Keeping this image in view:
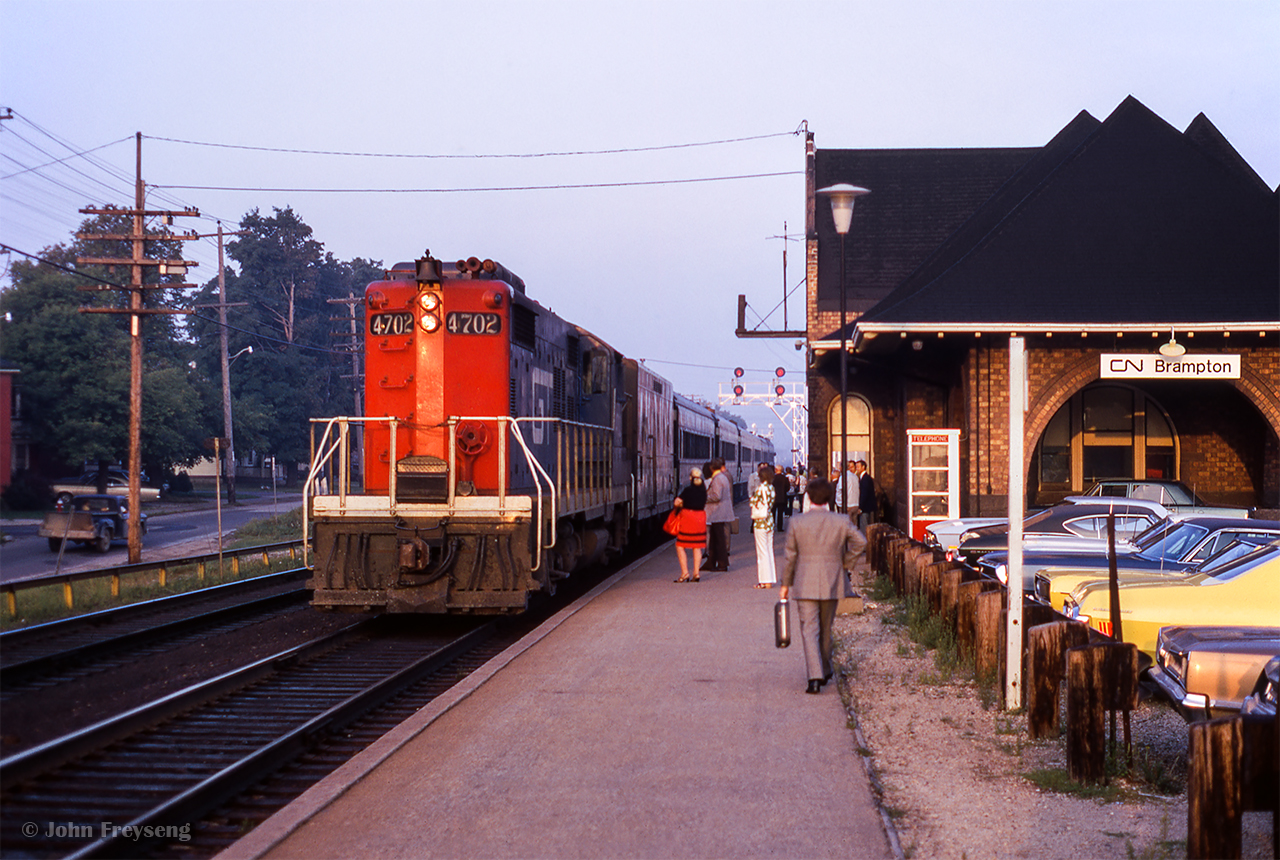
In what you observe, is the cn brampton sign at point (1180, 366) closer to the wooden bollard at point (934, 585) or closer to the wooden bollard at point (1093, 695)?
the wooden bollard at point (934, 585)

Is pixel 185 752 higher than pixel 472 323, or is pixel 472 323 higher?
pixel 472 323

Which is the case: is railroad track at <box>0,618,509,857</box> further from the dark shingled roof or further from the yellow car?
the dark shingled roof

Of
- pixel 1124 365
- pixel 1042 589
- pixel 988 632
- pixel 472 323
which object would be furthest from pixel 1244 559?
pixel 1124 365

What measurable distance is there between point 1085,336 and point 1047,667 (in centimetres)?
1726

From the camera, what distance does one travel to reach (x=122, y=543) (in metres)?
34.6

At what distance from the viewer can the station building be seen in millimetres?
21969

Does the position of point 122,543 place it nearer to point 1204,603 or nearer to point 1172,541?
point 1172,541

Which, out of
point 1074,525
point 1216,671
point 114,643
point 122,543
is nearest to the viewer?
point 1216,671

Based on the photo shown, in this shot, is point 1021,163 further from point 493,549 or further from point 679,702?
point 679,702

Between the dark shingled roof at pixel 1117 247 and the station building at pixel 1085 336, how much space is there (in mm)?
42

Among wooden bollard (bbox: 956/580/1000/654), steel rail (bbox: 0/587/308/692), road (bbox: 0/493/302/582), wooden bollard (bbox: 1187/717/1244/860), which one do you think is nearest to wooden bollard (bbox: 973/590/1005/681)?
wooden bollard (bbox: 956/580/1000/654)

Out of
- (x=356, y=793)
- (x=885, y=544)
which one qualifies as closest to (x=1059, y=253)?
(x=885, y=544)

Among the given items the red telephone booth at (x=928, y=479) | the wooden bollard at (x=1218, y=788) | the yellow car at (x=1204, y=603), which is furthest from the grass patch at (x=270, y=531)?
the wooden bollard at (x=1218, y=788)

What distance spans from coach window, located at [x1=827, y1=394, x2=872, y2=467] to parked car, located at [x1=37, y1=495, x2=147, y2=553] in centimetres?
1898
